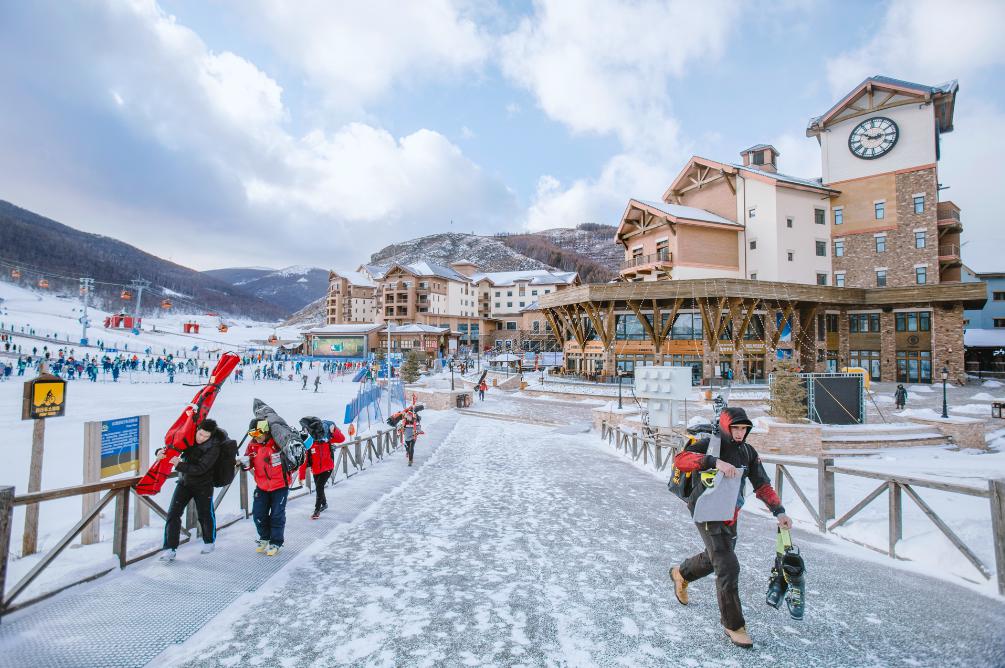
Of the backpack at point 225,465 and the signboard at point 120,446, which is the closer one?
the backpack at point 225,465

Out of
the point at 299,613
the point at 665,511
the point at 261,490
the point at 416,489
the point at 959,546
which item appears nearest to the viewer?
the point at 299,613

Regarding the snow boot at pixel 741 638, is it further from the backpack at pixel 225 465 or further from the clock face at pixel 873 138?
Result: the clock face at pixel 873 138

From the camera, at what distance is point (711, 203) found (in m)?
38.3

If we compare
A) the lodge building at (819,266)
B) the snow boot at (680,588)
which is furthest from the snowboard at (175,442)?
the lodge building at (819,266)

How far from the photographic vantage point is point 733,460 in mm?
3639

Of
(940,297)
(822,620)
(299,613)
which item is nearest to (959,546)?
(822,620)

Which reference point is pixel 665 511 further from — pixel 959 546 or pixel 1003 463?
pixel 1003 463

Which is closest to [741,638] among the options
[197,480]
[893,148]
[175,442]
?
[197,480]

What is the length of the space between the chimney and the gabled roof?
3.89 m

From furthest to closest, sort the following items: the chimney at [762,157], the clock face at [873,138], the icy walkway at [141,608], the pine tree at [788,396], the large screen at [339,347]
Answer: the large screen at [339,347]
the chimney at [762,157]
the clock face at [873,138]
the pine tree at [788,396]
the icy walkway at [141,608]

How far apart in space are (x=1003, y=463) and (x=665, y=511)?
13439 millimetres

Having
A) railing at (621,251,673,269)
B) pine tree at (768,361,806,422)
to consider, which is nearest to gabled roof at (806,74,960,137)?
railing at (621,251,673,269)

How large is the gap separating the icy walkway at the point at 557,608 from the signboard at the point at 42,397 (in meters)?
3.37

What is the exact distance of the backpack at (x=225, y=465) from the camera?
4855 mm
